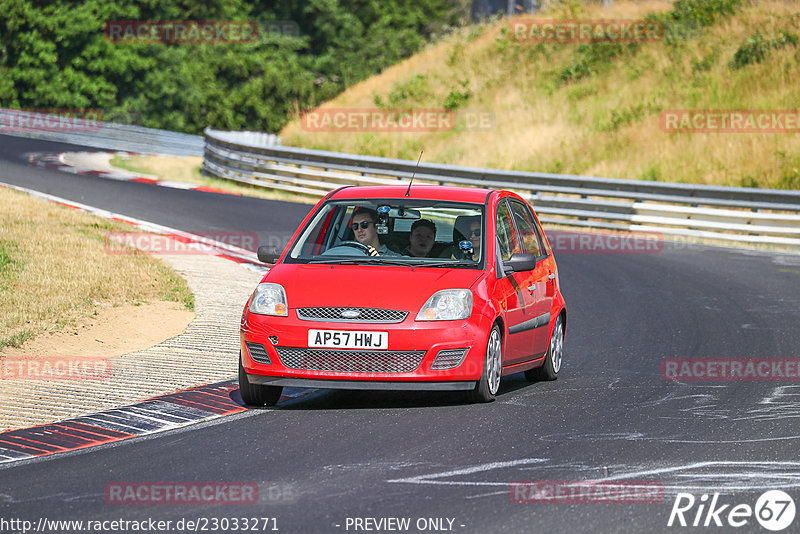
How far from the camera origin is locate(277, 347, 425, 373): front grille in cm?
827

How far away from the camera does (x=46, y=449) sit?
7.29m

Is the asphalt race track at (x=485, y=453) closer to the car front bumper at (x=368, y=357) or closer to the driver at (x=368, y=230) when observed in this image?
the car front bumper at (x=368, y=357)

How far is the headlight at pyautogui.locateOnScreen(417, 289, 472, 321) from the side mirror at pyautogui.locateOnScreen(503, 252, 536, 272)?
66cm

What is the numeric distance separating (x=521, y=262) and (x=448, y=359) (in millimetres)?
1140

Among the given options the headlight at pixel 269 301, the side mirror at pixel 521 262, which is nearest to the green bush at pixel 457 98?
the side mirror at pixel 521 262

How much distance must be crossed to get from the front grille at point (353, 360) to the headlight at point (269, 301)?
12.0 inches

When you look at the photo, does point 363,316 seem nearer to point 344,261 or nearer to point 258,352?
point 258,352

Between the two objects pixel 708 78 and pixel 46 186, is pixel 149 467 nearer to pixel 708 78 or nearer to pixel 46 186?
pixel 46 186

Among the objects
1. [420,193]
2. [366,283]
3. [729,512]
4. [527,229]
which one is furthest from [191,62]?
[729,512]

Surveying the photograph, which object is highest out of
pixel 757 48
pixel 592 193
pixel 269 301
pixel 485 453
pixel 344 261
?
pixel 757 48

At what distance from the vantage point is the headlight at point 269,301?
851 centimetres

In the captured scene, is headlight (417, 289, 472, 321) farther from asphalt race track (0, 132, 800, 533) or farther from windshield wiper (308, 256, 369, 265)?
windshield wiper (308, 256, 369, 265)

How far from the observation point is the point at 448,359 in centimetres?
838

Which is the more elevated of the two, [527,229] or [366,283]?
[527,229]
